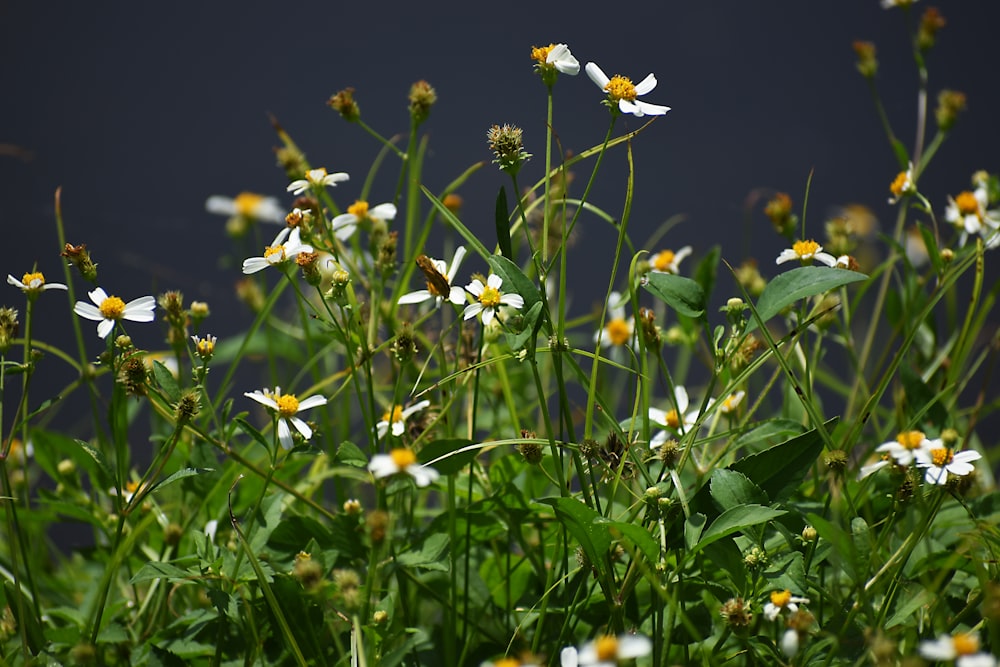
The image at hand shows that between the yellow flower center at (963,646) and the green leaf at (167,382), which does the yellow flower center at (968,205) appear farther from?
the green leaf at (167,382)

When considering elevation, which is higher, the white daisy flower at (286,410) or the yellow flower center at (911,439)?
the white daisy flower at (286,410)

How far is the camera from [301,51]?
4.86 ft

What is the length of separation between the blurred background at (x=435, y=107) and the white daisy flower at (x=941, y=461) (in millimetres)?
825

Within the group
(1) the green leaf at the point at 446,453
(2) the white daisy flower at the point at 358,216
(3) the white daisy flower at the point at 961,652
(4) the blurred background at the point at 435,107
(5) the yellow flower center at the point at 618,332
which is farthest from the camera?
(4) the blurred background at the point at 435,107

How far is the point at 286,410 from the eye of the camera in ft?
2.03

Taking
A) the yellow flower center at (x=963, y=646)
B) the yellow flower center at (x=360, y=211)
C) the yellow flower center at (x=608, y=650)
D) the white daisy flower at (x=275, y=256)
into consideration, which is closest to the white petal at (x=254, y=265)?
the white daisy flower at (x=275, y=256)

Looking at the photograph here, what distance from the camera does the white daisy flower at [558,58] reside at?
1.94ft

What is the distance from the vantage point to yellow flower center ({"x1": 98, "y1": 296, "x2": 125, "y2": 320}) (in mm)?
621

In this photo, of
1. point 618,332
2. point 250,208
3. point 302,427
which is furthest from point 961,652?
point 250,208

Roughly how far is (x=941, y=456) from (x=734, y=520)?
6.4 inches

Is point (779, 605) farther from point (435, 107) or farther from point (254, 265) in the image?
point (435, 107)

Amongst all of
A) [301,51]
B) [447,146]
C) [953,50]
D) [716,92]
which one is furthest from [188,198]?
[953,50]

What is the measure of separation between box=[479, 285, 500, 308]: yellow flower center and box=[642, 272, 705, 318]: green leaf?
98mm

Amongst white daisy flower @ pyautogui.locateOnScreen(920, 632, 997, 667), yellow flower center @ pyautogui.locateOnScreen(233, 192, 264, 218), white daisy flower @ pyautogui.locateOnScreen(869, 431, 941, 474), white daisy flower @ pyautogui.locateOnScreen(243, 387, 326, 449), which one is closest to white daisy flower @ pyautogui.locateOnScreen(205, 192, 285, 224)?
yellow flower center @ pyautogui.locateOnScreen(233, 192, 264, 218)
